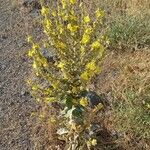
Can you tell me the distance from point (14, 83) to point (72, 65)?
4.67 ft

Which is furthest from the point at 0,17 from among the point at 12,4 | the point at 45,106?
the point at 45,106

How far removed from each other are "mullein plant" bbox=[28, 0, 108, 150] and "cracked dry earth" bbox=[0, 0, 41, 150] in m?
0.52

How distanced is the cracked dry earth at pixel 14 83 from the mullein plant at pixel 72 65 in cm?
52

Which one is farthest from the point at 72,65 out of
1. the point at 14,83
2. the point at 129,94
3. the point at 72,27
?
the point at 14,83

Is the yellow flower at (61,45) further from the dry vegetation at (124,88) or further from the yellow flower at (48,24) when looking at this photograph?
the dry vegetation at (124,88)

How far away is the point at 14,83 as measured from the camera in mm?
5152

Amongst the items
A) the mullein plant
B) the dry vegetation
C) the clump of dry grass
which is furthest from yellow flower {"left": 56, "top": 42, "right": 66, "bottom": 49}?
the clump of dry grass

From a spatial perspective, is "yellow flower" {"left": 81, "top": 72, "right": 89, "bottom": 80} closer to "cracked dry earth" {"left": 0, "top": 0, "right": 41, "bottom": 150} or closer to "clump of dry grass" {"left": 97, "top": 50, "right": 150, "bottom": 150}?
"clump of dry grass" {"left": 97, "top": 50, "right": 150, "bottom": 150}

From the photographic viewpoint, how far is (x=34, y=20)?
20.7 feet

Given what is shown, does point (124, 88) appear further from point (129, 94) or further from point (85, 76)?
point (85, 76)

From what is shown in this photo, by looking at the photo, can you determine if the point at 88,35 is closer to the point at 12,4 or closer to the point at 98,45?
the point at 98,45

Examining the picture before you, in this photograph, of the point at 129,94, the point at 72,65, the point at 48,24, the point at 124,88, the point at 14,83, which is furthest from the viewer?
the point at 14,83

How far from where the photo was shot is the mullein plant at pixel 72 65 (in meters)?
3.75

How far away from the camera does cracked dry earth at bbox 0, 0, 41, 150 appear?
4.45 meters
